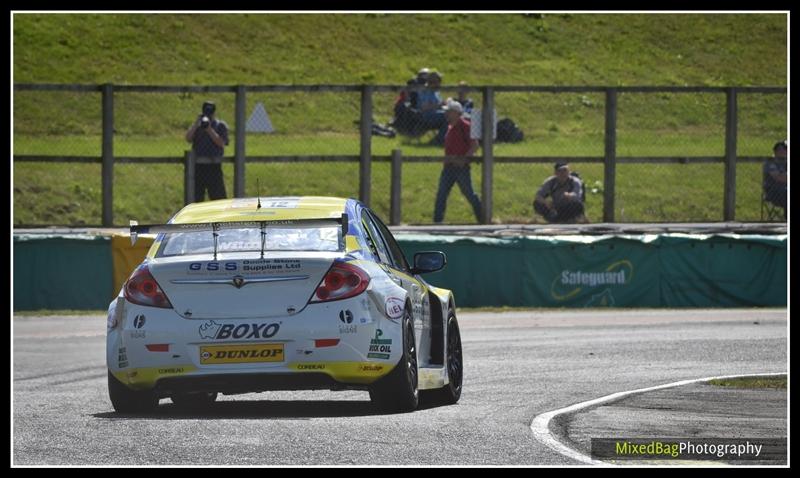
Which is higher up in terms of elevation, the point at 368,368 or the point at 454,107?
the point at 454,107

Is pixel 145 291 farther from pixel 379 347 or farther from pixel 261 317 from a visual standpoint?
pixel 379 347

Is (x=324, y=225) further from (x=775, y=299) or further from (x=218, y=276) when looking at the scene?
(x=775, y=299)

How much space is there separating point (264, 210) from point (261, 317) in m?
1.19

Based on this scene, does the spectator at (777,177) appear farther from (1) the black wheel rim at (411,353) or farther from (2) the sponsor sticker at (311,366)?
(2) the sponsor sticker at (311,366)

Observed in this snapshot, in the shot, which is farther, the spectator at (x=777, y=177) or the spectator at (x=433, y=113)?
the spectator at (x=433, y=113)

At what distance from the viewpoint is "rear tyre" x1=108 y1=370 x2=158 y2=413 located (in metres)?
11.1

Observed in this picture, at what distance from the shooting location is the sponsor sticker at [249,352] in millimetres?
10555

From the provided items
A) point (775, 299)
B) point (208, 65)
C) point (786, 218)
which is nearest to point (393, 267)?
point (775, 299)

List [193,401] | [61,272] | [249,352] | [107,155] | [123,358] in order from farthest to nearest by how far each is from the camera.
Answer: [107,155]
[61,272]
[193,401]
[123,358]
[249,352]

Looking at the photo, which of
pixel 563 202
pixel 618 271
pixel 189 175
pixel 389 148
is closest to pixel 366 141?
pixel 189 175

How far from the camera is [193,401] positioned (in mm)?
12445

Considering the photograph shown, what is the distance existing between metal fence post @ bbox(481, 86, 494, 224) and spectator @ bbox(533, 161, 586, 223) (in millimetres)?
764

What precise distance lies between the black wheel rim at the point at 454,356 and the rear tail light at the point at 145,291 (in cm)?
234

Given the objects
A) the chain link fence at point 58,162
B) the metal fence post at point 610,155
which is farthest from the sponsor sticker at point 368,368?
the chain link fence at point 58,162
